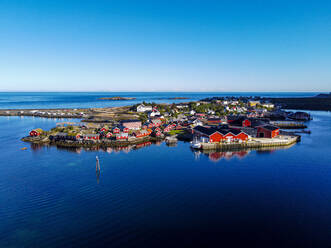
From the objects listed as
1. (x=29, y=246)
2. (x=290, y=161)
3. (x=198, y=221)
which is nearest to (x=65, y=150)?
(x=29, y=246)

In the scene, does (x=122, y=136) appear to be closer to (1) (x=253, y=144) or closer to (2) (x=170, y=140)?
(2) (x=170, y=140)

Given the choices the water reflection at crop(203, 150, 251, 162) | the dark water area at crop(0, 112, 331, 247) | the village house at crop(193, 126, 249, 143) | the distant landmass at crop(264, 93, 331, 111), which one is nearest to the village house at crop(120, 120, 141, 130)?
the dark water area at crop(0, 112, 331, 247)

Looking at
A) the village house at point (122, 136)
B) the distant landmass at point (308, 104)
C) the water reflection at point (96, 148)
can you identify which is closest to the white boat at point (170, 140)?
the water reflection at point (96, 148)

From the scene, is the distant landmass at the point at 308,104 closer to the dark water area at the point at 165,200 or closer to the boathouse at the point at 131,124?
the dark water area at the point at 165,200

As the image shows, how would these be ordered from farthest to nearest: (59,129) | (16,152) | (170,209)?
(59,129), (16,152), (170,209)

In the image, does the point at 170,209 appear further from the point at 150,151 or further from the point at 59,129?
the point at 59,129

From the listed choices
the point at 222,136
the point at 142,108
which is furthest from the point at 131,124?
the point at 142,108

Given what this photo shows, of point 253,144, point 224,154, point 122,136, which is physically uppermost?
point 122,136
